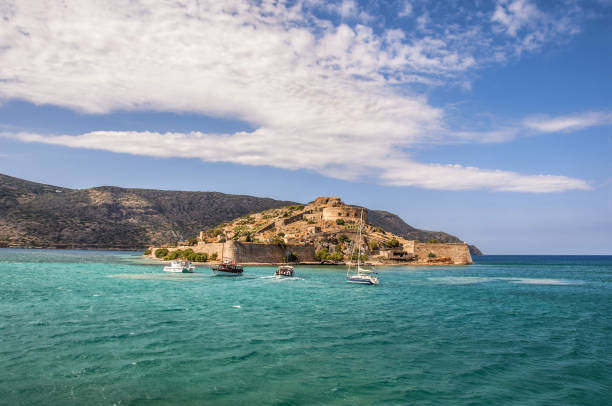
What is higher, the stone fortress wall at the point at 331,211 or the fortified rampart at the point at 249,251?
the stone fortress wall at the point at 331,211

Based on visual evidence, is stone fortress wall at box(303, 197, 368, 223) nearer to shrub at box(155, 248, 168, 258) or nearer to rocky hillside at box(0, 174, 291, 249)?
shrub at box(155, 248, 168, 258)

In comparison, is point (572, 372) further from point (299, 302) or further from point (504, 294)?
point (504, 294)

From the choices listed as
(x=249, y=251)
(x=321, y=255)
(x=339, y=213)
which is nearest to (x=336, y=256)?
(x=321, y=255)

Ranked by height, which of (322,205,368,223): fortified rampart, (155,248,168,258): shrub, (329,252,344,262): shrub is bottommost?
(155,248,168,258): shrub

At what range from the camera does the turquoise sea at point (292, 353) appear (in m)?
→ 11.2

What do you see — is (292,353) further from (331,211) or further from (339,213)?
(331,211)

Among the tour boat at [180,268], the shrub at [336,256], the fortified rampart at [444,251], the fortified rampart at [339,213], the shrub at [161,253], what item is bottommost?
the tour boat at [180,268]

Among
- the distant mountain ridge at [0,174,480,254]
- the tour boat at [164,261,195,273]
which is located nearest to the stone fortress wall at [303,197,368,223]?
the tour boat at [164,261,195,273]

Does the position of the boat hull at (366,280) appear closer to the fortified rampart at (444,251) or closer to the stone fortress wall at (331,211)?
the fortified rampart at (444,251)

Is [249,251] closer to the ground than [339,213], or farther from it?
closer to the ground

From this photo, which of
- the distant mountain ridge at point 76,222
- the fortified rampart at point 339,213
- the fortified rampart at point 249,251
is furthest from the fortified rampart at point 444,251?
the distant mountain ridge at point 76,222

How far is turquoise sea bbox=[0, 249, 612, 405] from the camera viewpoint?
1124 cm

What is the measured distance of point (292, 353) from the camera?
1500cm

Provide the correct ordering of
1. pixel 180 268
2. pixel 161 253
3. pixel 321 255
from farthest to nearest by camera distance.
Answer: pixel 161 253 < pixel 321 255 < pixel 180 268
